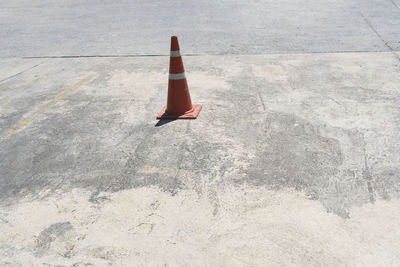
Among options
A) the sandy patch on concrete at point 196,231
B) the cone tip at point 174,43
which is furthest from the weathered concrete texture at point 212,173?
the cone tip at point 174,43

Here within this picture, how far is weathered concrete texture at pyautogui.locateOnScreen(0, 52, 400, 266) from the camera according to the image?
2537mm

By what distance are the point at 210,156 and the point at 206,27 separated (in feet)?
19.1

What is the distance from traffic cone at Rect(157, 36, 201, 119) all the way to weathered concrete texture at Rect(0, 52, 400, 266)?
0.16 meters

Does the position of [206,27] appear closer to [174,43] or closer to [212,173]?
[174,43]

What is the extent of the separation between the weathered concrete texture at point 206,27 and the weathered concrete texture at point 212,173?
1.89 m

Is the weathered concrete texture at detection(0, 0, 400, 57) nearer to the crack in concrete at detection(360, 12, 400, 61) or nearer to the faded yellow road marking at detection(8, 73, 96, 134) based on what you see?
the crack in concrete at detection(360, 12, 400, 61)

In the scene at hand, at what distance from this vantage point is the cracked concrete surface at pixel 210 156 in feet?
8.38

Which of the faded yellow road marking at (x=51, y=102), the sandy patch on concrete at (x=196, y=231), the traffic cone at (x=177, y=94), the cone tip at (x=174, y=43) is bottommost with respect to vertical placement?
the sandy patch on concrete at (x=196, y=231)

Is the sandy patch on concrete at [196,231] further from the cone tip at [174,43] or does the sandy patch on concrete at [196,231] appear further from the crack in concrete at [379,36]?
the crack in concrete at [379,36]

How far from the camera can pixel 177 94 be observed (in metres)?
4.51

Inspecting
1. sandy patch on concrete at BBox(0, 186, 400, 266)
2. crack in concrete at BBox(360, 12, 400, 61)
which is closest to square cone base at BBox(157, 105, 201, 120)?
sandy patch on concrete at BBox(0, 186, 400, 266)

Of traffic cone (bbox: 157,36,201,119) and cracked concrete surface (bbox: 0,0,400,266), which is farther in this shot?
traffic cone (bbox: 157,36,201,119)

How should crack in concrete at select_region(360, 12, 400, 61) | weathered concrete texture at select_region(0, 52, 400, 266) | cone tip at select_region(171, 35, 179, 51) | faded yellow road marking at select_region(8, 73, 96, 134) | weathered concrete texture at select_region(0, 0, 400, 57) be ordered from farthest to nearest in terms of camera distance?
weathered concrete texture at select_region(0, 0, 400, 57), crack in concrete at select_region(360, 12, 400, 61), faded yellow road marking at select_region(8, 73, 96, 134), cone tip at select_region(171, 35, 179, 51), weathered concrete texture at select_region(0, 52, 400, 266)

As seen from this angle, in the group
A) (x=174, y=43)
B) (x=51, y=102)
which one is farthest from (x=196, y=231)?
(x=51, y=102)
